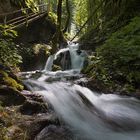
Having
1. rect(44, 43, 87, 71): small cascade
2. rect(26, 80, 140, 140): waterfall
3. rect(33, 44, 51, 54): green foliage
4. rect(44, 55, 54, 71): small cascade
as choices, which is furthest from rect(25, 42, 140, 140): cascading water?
rect(33, 44, 51, 54): green foliage

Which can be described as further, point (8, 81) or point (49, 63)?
point (49, 63)

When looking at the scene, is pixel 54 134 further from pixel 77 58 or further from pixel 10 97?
pixel 77 58

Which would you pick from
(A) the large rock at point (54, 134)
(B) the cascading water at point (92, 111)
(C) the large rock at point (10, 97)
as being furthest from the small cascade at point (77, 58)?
(A) the large rock at point (54, 134)

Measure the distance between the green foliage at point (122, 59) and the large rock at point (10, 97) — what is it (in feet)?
12.6

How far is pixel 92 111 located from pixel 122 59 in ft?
10.5

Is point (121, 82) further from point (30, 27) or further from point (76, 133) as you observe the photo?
point (30, 27)

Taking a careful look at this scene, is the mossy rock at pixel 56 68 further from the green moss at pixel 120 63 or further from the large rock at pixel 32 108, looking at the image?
the large rock at pixel 32 108

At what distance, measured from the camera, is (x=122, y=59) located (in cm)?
926

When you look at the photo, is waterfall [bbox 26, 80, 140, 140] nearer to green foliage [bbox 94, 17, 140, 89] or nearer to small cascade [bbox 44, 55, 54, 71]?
green foliage [bbox 94, 17, 140, 89]

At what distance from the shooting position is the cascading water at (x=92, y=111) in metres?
5.61

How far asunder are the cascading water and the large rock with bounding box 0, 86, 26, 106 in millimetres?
947

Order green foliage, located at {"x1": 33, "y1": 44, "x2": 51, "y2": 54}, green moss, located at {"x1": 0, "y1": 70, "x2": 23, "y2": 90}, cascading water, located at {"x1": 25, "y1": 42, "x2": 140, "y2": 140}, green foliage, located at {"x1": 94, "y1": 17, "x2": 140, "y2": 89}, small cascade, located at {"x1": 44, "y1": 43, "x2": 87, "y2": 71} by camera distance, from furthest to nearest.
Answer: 1. green foliage, located at {"x1": 33, "y1": 44, "x2": 51, "y2": 54}
2. small cascade, located at {"x1": 44, "y1": 43, "x2": 87, "y2": 71}
3. green foliage, located at {"x1": 94, "y1": 17, "x2": 140, "y2": 89}
4. green moss, located at {"x1": 0, "y1": 70, "x2": 23, "y2": 90}
5. cascading water, located at {"x1": 25, "y1": 42, "x2": 140, "y2": 140}

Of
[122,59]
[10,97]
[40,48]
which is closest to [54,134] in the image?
[10,97]

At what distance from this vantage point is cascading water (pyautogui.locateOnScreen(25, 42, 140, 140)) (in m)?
5.61
